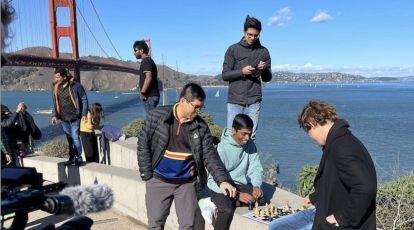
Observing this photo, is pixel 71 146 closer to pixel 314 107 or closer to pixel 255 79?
pixel 255 79

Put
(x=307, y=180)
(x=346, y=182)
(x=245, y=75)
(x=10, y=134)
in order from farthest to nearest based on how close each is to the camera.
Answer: (x=307, y=180) → (x=10, y=134) → (x=245, y=75) → (x=346, y=182)

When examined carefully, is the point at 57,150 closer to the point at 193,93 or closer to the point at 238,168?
the point at 238,168

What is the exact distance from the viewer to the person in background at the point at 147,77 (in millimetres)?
5684

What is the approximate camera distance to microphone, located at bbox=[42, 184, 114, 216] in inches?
47.3

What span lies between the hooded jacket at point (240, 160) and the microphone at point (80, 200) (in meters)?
2.58

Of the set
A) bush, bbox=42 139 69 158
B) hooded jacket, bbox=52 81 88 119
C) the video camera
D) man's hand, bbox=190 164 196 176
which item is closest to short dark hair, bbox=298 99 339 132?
man's hand, bbox=190 164 196 176

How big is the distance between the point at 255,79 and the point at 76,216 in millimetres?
3590

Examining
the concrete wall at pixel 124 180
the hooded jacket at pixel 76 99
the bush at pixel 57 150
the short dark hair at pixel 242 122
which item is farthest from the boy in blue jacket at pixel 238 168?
the bush at pixel 57 150

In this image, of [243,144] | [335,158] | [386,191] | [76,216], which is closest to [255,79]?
[243,144]

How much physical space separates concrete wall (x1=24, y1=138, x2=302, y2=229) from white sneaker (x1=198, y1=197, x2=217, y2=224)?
0.20m

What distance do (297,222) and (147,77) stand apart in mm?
3217

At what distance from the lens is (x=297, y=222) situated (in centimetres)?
295

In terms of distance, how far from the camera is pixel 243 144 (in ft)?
12.9

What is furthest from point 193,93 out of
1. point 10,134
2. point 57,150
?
point 57,150
